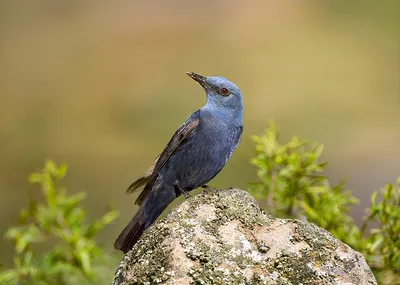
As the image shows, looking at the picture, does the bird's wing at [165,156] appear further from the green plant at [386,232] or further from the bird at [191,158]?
the green plant at [386,232]

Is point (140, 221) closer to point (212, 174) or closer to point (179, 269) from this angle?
point (212, 174)

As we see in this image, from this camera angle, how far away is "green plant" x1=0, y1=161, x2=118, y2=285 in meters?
5.88

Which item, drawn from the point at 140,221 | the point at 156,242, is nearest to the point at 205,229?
the point at 156,242

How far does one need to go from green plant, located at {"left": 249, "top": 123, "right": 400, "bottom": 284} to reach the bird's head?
694 mm

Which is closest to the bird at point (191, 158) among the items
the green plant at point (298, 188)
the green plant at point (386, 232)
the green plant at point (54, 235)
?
the green plant at point (298, 188)

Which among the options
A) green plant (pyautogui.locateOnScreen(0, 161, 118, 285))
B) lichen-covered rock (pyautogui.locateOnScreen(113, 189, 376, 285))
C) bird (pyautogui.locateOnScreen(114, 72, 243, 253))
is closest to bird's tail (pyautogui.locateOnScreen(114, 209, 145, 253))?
bird (pyautogui.locateOnScreen(114, 72, 243, 253))

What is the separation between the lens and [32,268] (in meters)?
5.86

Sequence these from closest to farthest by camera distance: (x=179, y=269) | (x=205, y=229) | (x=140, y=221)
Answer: (x=179, y=269)
(x=205, y=229)
(x=140, y=221)

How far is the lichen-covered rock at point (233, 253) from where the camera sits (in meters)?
3.42

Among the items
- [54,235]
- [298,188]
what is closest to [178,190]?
[298,188]

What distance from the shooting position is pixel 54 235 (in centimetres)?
600

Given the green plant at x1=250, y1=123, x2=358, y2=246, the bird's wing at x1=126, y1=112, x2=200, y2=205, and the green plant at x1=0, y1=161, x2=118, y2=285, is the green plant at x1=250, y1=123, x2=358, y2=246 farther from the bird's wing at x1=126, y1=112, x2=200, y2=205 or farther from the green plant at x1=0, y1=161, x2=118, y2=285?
the green plant at x1=0, y1=161, x2=118, y2=285

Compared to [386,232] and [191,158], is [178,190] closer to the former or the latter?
[191,158]

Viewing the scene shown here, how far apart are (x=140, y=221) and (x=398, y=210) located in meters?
2.10
